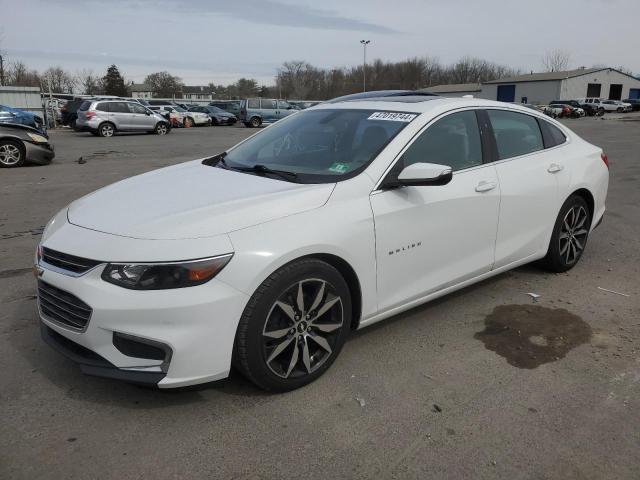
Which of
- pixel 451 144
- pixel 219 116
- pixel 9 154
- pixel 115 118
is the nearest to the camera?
pixel 451 144

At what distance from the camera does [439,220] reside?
3541 millimetres

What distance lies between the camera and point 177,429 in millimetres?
2703

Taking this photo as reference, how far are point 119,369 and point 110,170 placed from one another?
10.8 m

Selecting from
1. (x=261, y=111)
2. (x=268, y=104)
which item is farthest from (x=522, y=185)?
(x=268, y=104)

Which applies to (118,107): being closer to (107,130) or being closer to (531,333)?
(107,130)

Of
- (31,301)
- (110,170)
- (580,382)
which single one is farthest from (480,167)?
(110,170)

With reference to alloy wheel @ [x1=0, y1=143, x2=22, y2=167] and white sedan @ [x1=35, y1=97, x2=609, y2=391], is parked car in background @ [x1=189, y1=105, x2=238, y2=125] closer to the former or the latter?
alloy wheel @ [x1=0, y1=143, x2=22, y2=167]

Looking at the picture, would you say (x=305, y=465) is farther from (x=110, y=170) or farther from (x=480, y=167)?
(x=110, y=170)

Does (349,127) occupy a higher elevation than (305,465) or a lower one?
higher

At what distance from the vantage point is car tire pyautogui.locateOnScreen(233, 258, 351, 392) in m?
2.73

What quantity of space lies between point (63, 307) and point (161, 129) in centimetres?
2500

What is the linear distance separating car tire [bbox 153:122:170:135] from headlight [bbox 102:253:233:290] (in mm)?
24938

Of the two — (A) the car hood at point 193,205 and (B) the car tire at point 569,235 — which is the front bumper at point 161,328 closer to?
(A) the car hood at point 193,205

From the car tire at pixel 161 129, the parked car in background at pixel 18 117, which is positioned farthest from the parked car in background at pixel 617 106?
the parked car in background at pixel 18 117
